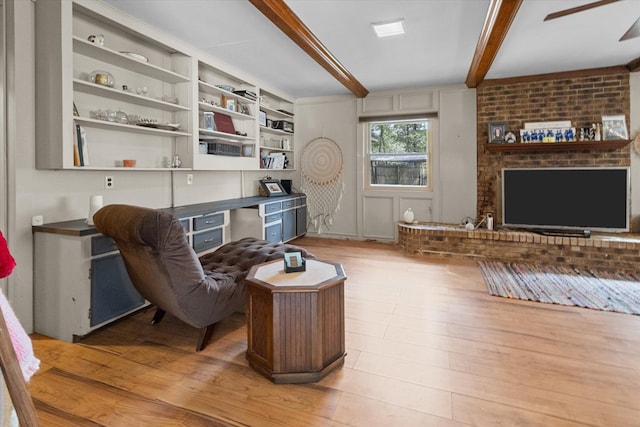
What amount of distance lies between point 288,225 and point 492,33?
3490mm

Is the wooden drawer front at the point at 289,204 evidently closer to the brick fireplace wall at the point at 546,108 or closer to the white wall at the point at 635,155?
the brick fireplace wall at the point at 546,108

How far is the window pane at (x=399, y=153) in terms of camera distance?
545cm

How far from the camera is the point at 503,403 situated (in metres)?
1.71

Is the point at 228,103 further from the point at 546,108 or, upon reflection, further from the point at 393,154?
the point at 546,108

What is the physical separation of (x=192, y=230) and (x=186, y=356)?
4.29 ft

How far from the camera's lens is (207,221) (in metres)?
3.38

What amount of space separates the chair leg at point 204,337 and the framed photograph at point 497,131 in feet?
14.2

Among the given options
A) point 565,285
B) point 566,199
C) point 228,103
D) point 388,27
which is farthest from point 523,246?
point 228,103

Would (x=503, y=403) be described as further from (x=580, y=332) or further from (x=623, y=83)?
(x=623, y=83)

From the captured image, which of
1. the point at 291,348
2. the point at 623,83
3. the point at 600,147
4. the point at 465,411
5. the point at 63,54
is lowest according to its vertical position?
the point at 465,411

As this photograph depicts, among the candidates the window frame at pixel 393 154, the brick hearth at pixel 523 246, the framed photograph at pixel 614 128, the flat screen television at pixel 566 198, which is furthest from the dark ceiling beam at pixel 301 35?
the framed photograph at pixel 614 128

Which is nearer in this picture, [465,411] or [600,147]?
[465,411]

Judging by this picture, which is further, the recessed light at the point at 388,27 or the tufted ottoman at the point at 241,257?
the recessed light at the point at 388,27

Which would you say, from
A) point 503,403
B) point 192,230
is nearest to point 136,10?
point 192,230
